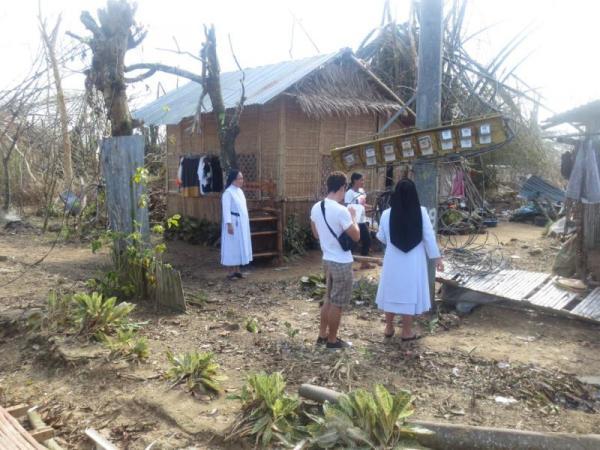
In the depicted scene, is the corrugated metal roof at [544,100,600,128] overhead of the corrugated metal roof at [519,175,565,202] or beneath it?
overhead

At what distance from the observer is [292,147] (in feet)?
33.8

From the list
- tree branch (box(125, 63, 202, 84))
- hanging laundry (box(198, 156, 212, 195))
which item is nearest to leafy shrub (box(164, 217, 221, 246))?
hanging laundry (box(198, 156, 212, 195))

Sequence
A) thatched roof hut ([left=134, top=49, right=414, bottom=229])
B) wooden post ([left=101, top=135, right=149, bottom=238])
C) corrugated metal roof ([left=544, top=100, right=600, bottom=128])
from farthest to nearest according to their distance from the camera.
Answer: thatched roof hut ([left=134, top=49, right=414, bottom=229]), corrugated metal roof ([left=544, top=100, right=600, bottom=128]), wooden post ([left=101, top=135, right=149, bottom=238])

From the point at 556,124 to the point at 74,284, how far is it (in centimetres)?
681

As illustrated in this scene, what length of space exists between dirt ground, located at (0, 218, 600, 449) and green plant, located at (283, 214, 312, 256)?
270 centimetres

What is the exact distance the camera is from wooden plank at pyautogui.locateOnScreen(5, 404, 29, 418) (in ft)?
13.5

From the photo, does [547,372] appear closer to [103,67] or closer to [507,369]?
[507,369]

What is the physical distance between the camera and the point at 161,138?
643 inches

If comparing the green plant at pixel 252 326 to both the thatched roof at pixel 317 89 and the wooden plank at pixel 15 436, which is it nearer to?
the wooden plank at pixel 15 436

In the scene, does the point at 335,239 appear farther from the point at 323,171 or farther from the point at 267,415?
the point at 323,171

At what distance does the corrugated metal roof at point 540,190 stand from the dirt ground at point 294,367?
9142 mm

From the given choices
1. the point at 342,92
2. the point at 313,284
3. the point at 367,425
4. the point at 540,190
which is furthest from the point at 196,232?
the point at 367,425

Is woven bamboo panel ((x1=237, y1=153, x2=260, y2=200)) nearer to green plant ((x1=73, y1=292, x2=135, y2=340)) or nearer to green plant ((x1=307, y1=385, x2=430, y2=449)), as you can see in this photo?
green plant ((x1=73, y1=292, x2=135, y2=340))

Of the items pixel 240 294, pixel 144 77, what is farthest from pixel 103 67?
pixel 240 294
